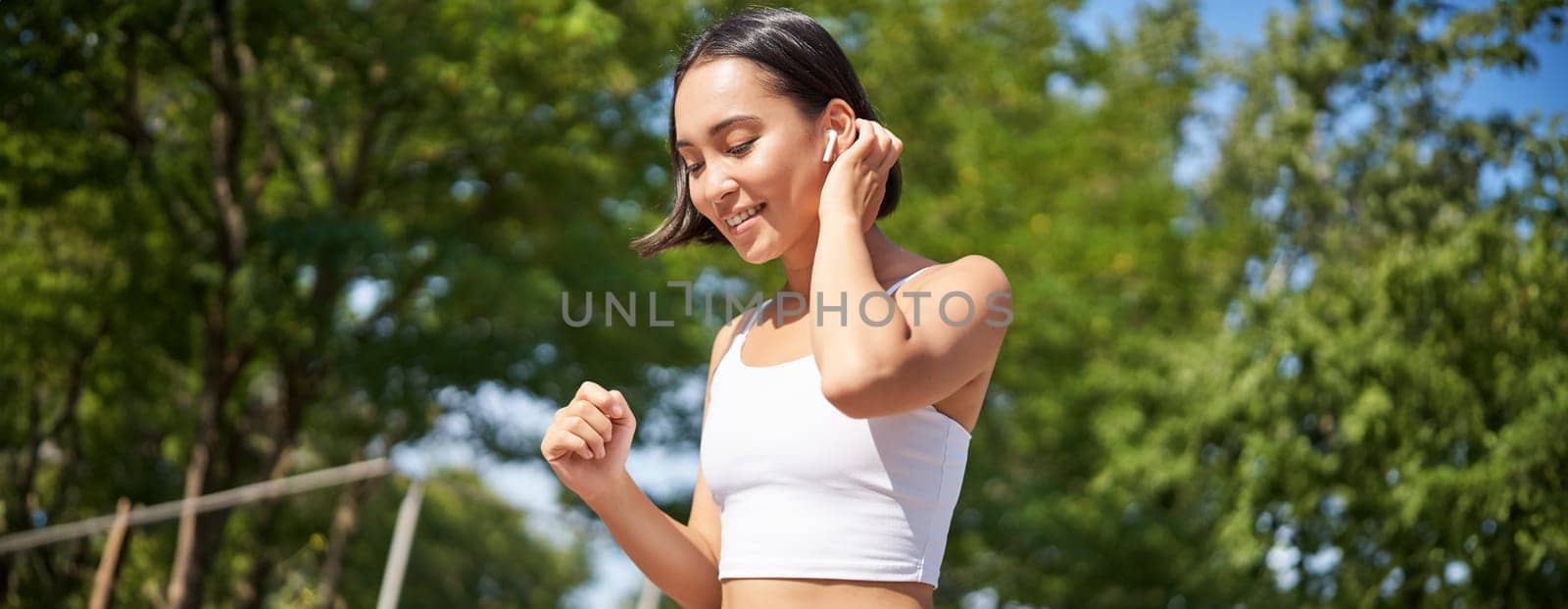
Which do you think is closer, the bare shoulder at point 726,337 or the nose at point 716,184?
the nose at point 716,184

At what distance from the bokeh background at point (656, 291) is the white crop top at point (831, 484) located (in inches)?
334

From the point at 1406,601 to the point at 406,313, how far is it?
9.81 meters

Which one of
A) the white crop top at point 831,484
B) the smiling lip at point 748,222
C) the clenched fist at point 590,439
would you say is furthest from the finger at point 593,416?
the smiling lip at point 748,222

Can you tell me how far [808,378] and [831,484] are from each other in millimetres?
128

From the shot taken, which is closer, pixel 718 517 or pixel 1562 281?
pixel 718 517

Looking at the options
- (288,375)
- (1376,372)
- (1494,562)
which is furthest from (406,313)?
(1494,562)

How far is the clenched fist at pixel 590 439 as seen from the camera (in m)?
1.91

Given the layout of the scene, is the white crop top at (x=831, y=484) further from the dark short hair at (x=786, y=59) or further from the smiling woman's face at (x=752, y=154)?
the dark short hair at (x=786, y=59)

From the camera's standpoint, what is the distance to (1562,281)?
1241cm

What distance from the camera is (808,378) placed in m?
1.78

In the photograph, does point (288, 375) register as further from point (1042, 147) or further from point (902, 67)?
point (1042, 147)

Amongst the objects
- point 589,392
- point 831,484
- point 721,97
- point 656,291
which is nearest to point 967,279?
point 831,484

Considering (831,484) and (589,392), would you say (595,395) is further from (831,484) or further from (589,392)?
(831,484)

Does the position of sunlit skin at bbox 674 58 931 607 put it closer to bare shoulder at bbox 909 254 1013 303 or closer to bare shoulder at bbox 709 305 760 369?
bare shoulder at bbox 909 254 1013 303
